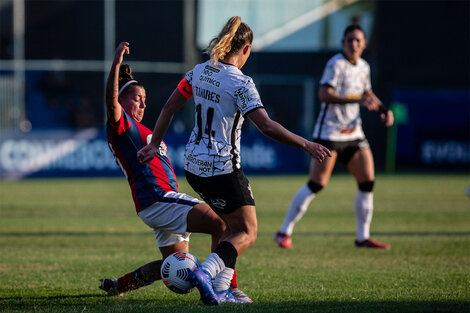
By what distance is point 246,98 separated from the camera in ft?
17.3

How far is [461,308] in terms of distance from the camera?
5328 millimetres

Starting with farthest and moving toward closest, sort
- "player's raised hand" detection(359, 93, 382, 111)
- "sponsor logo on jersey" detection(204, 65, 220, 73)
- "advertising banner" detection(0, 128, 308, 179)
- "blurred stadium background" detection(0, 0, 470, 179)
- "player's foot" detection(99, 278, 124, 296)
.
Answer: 1. "blurred stadium background" detection(0, 0, 470, 179)
2. "advertising banner" detection(0, 128, 308, 179)
3. "player's raised hand" detection(359, 93, 382, 111)
4. "player's foot" detection(99, 278, 124, 296)
5. "sponsor logo on jersey" detection(204, 65, 220, 73)

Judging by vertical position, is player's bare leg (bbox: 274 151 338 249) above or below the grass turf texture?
above

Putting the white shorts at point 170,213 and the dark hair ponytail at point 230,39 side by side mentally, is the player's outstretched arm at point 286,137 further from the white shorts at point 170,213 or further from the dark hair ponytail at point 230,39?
the white shorts at point 170,213

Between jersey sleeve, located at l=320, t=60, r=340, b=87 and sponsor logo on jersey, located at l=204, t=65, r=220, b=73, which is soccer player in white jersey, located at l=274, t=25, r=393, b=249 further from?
sponsor logo on jersey, located at l=204, t=65, r=220, b=73

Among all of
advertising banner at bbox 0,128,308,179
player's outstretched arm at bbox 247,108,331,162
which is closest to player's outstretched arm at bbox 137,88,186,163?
player's outstretched arm at bbox 247,108,331,162

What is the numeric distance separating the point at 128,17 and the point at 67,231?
711 inches

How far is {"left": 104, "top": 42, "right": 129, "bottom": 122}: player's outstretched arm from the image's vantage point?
532cm

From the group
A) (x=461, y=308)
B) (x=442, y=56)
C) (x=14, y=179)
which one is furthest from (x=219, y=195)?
(x=442, y=56)

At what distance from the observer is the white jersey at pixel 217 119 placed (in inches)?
213

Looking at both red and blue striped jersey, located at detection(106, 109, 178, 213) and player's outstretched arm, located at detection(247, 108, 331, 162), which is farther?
red and blue striped jersey, located at detection(106, 109, 178, 213)

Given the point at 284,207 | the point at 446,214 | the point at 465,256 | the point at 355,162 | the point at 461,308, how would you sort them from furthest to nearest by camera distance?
the point at 284,207, the point at 446,214, the point at 355,162, the point at 465,256, the point at 461,308

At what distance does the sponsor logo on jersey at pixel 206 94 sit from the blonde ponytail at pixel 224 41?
9.3 inches

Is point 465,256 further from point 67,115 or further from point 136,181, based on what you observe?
point 67,115
